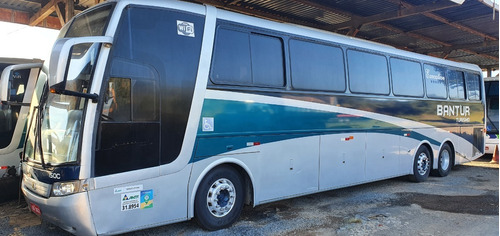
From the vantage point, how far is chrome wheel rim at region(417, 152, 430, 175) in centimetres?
916

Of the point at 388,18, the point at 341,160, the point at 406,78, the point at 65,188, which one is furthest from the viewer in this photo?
the point at 388,18

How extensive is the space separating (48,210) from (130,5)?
251cm

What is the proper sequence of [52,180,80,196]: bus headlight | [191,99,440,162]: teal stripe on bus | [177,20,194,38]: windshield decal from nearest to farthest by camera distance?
[52,180,80,196]: bus headlight < [177,20,194,38]: windshield decal < [191,99,440,162]: teal stripe on bus

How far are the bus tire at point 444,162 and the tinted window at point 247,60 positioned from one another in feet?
20.0

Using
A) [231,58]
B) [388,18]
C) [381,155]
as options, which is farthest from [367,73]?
[388,18]

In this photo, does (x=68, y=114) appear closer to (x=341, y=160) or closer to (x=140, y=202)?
(x=140, y=202)

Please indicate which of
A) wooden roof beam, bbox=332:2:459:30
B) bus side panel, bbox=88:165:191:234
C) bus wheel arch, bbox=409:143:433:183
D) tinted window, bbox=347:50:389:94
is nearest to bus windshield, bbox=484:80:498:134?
bus wheel arch, bbox=409:143:433:183

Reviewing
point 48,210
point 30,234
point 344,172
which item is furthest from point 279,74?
point 30,234

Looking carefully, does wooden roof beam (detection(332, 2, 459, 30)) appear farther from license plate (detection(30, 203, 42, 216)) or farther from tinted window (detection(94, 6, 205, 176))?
license plate (detection(30, 203, 42, 216))

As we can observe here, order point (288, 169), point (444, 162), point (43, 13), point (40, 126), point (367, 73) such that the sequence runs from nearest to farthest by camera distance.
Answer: point (40, 126), point (288, 169), point (367, 73), point (444, 162), point (43, 13)

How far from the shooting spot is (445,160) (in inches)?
396

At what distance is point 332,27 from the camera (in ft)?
39.6

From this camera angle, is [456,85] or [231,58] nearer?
[231,58]

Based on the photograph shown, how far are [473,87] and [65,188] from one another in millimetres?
10990
